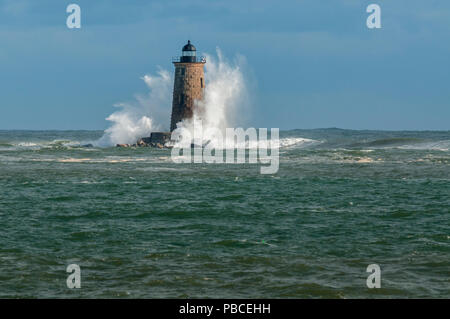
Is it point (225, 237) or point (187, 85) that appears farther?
point (187, 85)

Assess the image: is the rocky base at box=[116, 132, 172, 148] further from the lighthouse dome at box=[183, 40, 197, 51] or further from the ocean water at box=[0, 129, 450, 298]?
the ocean water at box=[0, 129, 450, 298]

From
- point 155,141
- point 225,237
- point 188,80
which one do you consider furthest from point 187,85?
point 225,237

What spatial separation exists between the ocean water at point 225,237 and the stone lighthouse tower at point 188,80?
92.4ft

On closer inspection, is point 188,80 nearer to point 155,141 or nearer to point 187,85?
point 187,85

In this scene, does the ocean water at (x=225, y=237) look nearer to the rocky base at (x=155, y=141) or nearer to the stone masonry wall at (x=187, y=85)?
the stone masonry wall at (x=187, y=85)

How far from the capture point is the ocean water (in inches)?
414

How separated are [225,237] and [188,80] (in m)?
41.2

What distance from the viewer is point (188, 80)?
54.5 metres

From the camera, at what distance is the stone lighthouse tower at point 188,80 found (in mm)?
54375

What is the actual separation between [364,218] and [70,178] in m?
15.0

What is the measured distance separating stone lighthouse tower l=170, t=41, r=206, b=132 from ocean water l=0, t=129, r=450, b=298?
2816 cm

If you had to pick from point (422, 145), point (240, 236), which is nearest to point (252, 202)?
point (240, 236)

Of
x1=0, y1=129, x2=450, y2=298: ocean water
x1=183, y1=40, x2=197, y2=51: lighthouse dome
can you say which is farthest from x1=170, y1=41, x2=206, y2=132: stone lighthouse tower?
x1=0, y1=129, x2=450, y2=298: ocean water

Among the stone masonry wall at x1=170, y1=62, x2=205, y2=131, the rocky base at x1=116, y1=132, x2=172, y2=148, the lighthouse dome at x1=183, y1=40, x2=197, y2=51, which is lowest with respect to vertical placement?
the rocky base at x1=116, y1=132, x2=172, y2=148
